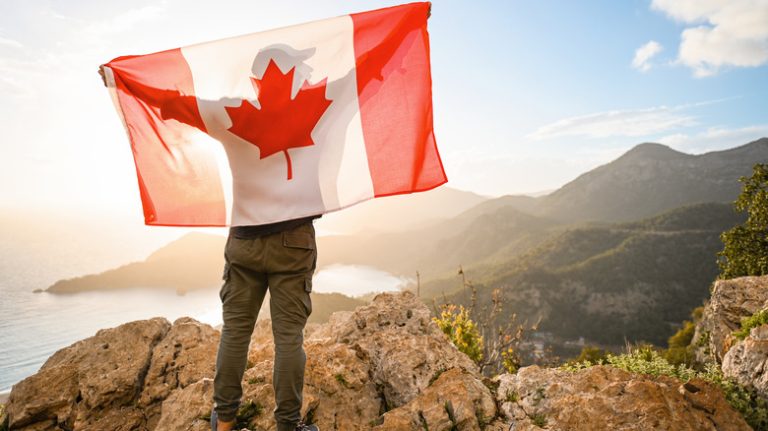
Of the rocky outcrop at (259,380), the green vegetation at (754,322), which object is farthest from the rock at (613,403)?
the green vegetation at (754,322)

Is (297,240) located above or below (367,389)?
above

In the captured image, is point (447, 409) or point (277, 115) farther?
point (447, 409)

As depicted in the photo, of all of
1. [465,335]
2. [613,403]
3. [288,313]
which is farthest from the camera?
[465,335]

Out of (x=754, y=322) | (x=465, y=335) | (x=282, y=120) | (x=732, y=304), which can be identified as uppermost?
(x=282, y=120)

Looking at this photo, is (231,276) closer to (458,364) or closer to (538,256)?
(458,364)

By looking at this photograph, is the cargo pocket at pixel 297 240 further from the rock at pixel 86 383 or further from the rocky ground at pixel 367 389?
the rock at pixel 86 383

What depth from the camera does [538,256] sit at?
431 feet

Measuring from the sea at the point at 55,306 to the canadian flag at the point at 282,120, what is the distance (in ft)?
43.8

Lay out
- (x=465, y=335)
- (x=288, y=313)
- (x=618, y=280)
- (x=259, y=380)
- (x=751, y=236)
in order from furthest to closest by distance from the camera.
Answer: (x=618, y=280) → (x=751, y=236) → (x=465, y=335) → (x=259, y=380) → (x=288, y=313)

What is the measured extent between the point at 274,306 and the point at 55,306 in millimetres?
38068

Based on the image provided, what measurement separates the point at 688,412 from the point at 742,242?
1681 centimetres

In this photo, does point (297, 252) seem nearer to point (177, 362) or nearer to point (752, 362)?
point (177, 362)

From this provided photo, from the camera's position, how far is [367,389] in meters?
3.87

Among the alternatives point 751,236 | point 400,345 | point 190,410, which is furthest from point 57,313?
point 751,236
